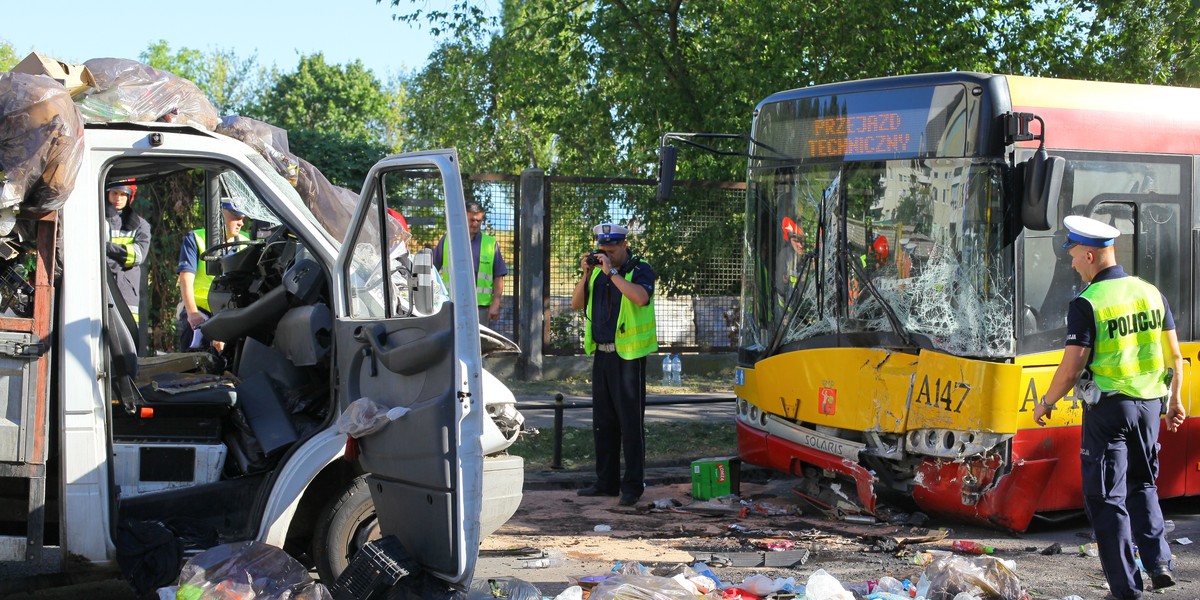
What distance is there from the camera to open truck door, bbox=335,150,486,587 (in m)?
4.36

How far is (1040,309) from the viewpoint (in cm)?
688

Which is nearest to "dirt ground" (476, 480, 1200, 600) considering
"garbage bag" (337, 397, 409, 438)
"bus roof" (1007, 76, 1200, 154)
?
"garbage bag" (337, 397, 409, 438)

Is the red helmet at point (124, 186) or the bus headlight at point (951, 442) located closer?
the red helmet at point (124, 186)

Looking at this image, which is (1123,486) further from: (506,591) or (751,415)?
(506,591)

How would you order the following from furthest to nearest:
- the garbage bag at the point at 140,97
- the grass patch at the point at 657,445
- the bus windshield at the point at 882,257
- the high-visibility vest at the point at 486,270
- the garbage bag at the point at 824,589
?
the high-visibility vest at the point at 486,270, the grass patch at the point at 657,445, the bus windshield at the point at 882,257, the garbage bag at the point at 824,589, the garbage bag at the point at 140,97

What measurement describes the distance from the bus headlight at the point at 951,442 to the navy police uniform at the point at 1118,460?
892 millimetres

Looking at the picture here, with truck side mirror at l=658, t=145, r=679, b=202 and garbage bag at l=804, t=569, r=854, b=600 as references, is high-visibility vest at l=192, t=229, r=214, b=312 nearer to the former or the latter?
truck side mirror at l=658, t=145, r=679, b=202

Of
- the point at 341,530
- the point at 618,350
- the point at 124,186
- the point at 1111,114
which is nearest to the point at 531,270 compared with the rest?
the point at 618,350

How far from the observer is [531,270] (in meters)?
14.1

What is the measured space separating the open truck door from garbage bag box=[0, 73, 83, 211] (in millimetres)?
1212

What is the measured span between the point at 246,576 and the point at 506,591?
3.71 feet

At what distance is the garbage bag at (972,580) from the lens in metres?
5.41

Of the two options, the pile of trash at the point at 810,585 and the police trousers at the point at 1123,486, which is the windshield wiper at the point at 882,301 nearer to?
the police trousers at the point at 1123,486

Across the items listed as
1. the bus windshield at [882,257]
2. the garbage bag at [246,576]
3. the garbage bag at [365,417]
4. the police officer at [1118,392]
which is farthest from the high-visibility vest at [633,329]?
the garbage bag at [246,576]
